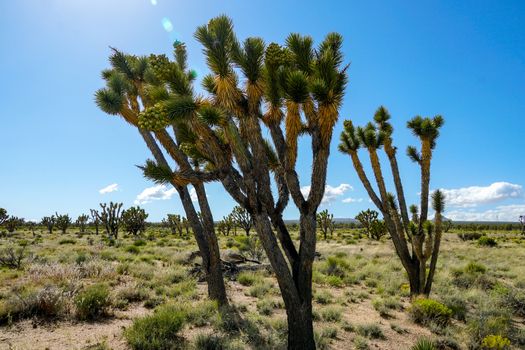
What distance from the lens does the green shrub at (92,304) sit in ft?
24.7

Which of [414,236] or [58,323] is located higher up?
[414,236]

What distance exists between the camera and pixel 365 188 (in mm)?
10586

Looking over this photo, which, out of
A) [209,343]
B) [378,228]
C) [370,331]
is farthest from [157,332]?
[378,228]

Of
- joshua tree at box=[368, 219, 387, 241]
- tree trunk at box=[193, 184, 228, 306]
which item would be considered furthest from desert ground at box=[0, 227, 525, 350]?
joshua tree at box=[368, 219, 387, 241]

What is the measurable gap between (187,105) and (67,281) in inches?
279

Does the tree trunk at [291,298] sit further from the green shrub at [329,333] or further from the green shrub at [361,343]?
the green shrub at [361,343]

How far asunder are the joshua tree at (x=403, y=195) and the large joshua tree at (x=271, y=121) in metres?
4.34

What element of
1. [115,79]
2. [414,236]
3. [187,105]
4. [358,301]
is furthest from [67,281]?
[414,236]

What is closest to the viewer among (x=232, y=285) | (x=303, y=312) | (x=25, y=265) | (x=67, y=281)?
(x=303, y=312)

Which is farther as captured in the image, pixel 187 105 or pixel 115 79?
pixel 115 79

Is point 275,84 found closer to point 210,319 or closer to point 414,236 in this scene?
point 210,319

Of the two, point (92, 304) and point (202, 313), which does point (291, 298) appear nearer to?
point (202, 313)

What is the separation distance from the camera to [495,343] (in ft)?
21.1

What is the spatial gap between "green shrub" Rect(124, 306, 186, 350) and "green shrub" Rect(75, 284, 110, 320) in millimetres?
1798
